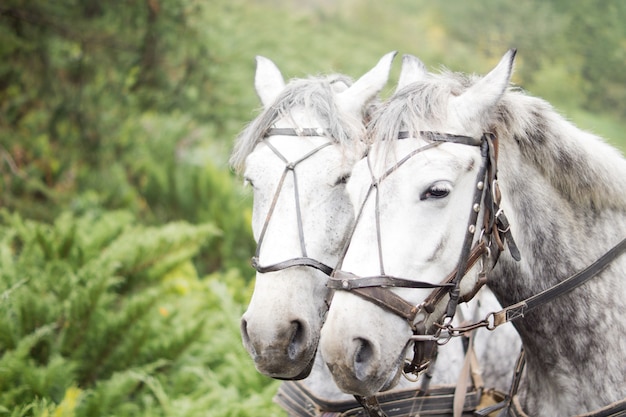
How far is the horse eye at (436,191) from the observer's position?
1.79m

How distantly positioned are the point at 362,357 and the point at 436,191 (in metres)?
0.59

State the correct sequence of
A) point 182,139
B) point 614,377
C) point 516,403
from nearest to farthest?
point 614,377, point 516,403, point 182,139

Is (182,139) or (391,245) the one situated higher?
(182,139)

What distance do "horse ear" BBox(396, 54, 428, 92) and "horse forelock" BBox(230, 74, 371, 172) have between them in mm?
285

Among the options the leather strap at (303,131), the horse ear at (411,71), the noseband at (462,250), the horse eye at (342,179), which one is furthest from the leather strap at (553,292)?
the leather strap at (303,131)

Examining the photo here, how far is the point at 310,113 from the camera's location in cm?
250

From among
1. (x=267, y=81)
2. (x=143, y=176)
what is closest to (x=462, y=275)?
(x=267, y=81)

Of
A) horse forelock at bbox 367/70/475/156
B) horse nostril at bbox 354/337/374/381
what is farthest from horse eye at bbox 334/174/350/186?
horse nostril at bbox 354/337/374/381

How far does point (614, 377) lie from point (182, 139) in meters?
8.40

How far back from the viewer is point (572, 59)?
4.00 m

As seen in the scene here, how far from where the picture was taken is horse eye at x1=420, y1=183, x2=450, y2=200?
1.79m

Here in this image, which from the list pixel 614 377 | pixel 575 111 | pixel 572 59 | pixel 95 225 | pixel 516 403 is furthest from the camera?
pixel 95 225

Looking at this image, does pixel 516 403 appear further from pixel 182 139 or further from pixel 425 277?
pixel 182 139

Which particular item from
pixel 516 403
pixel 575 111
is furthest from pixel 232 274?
pixel 516 403
